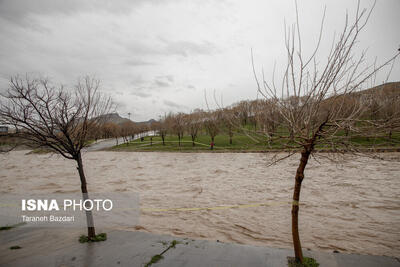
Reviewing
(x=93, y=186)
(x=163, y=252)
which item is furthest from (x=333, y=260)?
(x=93, y=186)

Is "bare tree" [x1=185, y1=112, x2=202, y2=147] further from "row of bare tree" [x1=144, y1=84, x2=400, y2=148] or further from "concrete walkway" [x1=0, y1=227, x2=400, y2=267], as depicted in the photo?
"row of bare tree" [x1=144, y1=84, x2=400, y2=148]

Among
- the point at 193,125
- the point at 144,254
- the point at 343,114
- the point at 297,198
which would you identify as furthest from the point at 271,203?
the point at 193,125

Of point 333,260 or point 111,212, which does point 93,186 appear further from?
point 333,260

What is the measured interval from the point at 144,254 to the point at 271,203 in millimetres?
6944

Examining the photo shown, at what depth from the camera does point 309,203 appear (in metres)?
9.57

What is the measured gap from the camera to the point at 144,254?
4.86 m

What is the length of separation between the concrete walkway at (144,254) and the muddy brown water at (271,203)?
117cm

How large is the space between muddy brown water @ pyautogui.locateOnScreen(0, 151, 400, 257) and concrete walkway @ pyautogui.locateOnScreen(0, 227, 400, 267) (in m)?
1.17

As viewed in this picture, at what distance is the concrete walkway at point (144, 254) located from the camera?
449 centimetres

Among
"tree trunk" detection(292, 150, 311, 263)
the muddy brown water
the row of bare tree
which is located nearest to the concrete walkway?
"tree trunk" detection(292, 150, 311, 263)

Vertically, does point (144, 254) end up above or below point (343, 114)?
below

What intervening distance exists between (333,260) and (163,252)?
3886 millimetres

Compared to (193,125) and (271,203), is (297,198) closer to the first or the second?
(271,203)

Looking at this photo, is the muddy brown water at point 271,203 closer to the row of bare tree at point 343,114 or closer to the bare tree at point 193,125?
A: the row of bare tree at point 343,114
